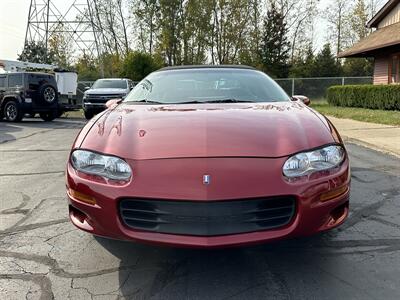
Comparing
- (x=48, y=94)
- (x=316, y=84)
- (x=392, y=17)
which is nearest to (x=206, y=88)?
(x=48, y=94)

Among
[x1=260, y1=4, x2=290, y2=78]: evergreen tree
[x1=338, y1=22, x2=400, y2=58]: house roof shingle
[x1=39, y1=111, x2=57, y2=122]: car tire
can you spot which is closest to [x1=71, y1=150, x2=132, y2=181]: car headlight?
[x1=39, y1=111, x2=57, y2=122]: car tire

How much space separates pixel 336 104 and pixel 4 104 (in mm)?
15965

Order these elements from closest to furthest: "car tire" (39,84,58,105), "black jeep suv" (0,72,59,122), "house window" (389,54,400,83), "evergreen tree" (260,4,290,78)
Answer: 1. "black jeep suv" (0,72,59,122)
2. "car tire" (39,84,58,105)
3. "house window" (389,54,400,83)
4. "evergreen tree" (260,4,290,78)

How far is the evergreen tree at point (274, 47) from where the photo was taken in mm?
40219

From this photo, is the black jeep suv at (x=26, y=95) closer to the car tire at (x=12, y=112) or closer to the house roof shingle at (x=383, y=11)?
the car tire at (x=12, y=112)

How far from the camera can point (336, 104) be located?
23.0 metres

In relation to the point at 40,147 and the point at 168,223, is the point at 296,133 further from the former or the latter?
the point at 40,147

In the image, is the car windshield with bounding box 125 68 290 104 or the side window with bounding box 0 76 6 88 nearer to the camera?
the car windshield with bounding box 125 68 290 104

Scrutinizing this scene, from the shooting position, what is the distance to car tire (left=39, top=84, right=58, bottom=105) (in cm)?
1628

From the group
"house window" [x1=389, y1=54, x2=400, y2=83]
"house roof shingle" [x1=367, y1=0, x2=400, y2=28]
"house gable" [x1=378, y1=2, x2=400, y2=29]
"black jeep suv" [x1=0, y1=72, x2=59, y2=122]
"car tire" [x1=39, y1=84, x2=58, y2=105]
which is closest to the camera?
"black jeep suv" [x1=0, y1=72, x2=59, y2=122]

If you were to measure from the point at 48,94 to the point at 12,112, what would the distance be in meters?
1.56

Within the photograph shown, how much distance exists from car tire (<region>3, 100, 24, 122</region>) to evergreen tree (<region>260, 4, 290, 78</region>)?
90.0 ft

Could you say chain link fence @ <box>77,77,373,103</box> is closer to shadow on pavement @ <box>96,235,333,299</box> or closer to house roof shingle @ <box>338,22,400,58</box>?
house roof shingle @ <box>338,22,400,58</box>

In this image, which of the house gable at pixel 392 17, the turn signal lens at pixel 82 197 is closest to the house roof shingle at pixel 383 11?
the house gable at pixel 392 17
